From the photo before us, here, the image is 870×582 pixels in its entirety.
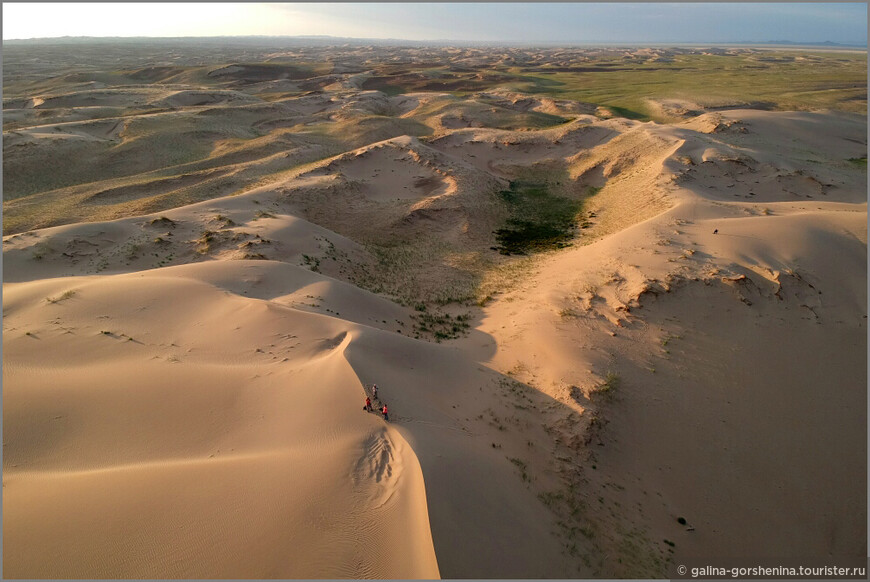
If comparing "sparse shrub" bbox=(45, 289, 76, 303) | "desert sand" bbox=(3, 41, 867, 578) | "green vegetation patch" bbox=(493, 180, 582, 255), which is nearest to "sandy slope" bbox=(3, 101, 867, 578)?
"desert sand" bbox=(3, 41, 867, 578)

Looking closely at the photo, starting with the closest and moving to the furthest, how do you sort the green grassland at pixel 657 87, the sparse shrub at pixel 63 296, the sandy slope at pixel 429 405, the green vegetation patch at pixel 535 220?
the sandy slope at pixel 429 405
the sparse shrub at pixel 63 296
the green vegetation patch at pixel 535 220
the green grassland at pixel 657 87

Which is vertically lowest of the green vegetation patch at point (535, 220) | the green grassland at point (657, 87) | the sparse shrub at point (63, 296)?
the green vegetation patch at point (535, 220)

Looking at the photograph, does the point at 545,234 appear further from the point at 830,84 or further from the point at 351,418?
the point at 830,84

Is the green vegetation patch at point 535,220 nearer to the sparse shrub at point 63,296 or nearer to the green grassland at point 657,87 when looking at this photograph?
the sparse shrub at point 63,296

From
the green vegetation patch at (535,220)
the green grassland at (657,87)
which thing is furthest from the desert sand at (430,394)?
the green grassland at (657,87)

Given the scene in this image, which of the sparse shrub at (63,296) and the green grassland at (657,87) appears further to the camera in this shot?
the green grassland at (657,87)

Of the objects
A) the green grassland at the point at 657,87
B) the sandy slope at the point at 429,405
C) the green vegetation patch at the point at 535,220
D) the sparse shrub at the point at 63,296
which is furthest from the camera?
the green grassland at the point at 657,87

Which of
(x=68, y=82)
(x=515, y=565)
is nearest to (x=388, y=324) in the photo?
(x=515, y=565)
